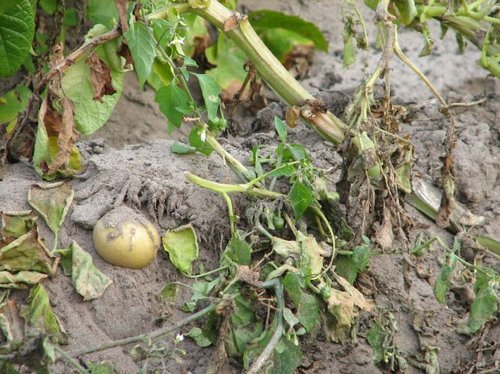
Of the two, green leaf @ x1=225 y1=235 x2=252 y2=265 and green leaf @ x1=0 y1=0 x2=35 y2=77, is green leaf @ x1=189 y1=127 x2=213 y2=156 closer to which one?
green leaf @ x1=225 y1=235 x2=252 y2=265

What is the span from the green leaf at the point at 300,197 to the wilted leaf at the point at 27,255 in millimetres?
501

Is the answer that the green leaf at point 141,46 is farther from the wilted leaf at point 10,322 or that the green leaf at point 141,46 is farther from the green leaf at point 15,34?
the wilted leaf at point 10,322

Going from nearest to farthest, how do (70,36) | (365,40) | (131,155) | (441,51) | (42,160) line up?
(42,160)
(131,155)
(365,40)
(70,36)
(441,51)

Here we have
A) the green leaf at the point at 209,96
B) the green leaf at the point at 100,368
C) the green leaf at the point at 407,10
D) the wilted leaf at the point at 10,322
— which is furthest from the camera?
the green leaf at the point at 407,10

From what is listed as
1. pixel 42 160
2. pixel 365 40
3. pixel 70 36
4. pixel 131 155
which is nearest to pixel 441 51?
pixel 365 40

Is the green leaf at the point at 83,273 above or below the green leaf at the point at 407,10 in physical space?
below

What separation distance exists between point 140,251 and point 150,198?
14cm

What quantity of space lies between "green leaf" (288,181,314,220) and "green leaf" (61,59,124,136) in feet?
1.65

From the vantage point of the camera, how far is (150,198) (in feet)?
6.21

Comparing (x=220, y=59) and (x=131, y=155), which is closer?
(x=131, y=155)

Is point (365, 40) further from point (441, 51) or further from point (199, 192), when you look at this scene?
point (441, 51)

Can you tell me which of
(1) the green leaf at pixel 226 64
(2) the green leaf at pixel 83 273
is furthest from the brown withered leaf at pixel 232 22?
(1) the green leaf at pixel 226 64

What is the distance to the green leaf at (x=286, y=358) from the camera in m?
1.63

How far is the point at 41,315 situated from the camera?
65.7 inches
